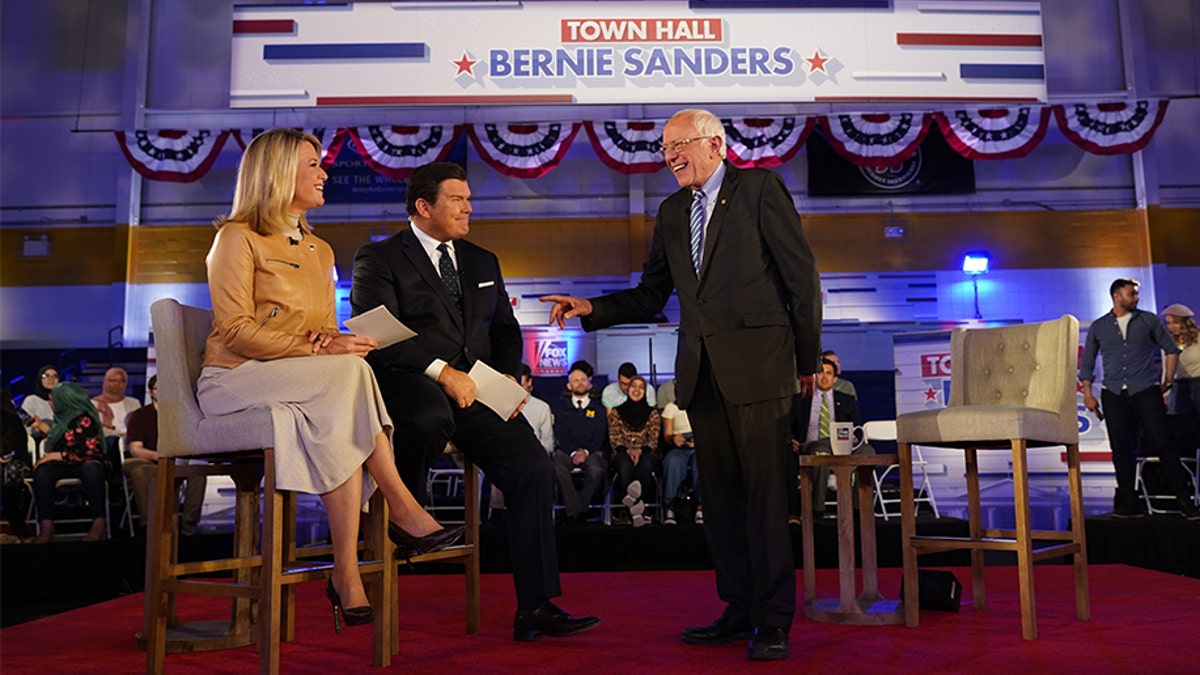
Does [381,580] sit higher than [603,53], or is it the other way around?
[603,53]

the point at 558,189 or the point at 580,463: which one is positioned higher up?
the point at 558,189

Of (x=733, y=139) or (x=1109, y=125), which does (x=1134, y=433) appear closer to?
(x=1109, y=125)

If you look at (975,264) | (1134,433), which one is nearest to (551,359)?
(975,264)

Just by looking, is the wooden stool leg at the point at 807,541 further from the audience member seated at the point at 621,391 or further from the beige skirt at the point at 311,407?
the audience member seated at the point at 621,391

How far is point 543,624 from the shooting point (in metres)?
2.73

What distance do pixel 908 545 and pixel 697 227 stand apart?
122cm

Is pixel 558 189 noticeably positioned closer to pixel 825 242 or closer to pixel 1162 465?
pixel 825 242

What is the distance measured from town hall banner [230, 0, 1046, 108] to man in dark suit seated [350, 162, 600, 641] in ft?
19.6

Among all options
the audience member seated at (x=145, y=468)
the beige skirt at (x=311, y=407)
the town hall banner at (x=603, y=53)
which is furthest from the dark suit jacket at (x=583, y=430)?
the beige skirt at (x=311, y=407)

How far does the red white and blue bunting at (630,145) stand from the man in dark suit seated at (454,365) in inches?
285

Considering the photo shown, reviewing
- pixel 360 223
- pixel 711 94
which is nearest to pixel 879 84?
pixel 711 94

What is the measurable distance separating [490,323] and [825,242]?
9.51 m

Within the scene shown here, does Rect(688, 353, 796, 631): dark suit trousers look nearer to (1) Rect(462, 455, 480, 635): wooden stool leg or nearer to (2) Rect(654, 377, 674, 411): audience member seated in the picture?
(1) Rect(462, 455, 480, 635): wooden stool leg

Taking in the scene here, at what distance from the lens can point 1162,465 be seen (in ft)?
22.0
